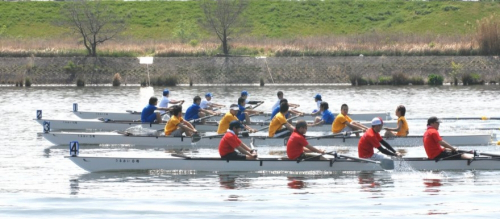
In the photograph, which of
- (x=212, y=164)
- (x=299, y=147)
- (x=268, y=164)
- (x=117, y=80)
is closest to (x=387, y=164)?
(x=299, y=147)

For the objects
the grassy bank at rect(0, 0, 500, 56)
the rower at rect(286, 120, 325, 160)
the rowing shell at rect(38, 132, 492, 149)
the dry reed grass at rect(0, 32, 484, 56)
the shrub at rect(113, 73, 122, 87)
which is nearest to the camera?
the rower at rect(286, 120, 325, 160)

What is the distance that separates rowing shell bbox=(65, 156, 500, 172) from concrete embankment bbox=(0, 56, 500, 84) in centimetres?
3527

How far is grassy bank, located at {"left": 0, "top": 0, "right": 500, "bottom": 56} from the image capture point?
204 ft

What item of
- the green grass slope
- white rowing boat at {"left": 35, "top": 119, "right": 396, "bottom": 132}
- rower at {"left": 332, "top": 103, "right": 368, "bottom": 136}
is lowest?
white rowing boat at {"left": 35, "top": 119, "right": 396, "bottom": 132}

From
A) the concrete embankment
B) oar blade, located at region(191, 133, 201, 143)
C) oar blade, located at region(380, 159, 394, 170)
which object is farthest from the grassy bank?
oar blade, located at region(380, 159, 394, 170)

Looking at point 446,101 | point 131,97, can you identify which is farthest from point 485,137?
point 131,97

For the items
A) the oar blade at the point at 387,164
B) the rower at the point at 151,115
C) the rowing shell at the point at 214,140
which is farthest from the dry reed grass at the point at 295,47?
the oar blade at the point at 387,164

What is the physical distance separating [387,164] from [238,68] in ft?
128

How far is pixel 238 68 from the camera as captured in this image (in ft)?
194

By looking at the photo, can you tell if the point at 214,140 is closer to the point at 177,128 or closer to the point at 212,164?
the point at 177,128

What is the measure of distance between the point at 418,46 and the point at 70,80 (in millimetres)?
23663

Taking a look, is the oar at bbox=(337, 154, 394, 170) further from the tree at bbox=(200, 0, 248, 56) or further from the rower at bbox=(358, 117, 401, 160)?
the tree at bbox=(200, 0, 248, 56)

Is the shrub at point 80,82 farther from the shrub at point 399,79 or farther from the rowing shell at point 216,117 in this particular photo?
the rowing shell at point 216,117

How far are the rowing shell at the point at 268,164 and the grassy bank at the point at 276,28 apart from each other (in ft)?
129
